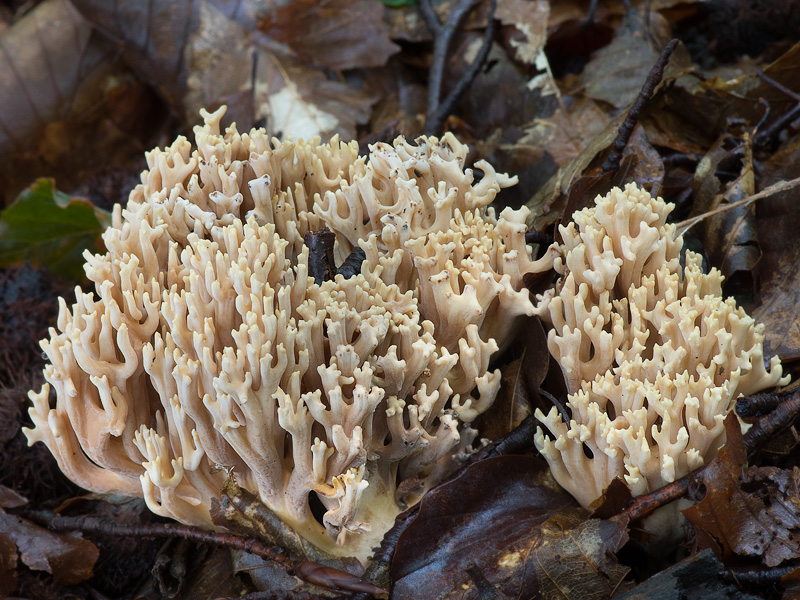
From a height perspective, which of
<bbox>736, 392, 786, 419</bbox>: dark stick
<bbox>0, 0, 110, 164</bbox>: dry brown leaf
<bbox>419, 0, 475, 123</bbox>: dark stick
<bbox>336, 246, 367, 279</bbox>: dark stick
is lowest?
<bbox>736, 392, 786, 419</bbox>: dark stick

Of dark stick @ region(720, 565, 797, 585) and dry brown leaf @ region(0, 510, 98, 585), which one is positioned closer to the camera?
dark stick @ region(720, 565, 797, 585)

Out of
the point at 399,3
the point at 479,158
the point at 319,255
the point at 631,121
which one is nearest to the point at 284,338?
the point at 319,255

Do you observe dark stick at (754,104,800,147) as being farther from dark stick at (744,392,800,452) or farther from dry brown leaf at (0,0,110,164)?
dry brown leaf at (0,0,110,164)

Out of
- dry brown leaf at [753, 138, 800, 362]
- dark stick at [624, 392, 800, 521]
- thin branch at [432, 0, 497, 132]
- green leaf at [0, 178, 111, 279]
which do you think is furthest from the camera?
thin branch at [432, 0, 497, 132]

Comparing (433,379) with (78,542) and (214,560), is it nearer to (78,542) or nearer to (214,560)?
(214,560)

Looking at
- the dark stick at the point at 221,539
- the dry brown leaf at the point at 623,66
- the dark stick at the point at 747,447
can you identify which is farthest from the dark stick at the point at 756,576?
the dry brown leaf at the point at 623,66

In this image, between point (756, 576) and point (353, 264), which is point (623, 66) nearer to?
point (353, 264)

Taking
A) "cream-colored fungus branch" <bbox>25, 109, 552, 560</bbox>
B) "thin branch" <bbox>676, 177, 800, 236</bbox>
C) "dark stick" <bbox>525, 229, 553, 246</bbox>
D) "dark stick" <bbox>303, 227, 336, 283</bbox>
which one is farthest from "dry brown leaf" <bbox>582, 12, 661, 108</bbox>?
"dark stick" <bbox>303, 227, 336, 283</bbox>
